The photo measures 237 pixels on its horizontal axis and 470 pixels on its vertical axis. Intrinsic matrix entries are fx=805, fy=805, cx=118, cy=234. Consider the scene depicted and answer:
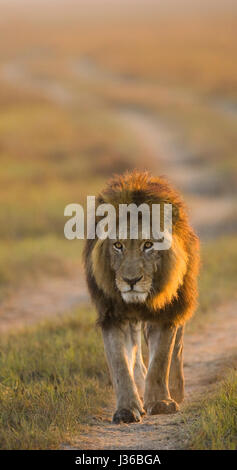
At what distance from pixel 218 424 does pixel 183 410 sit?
828 millimetres

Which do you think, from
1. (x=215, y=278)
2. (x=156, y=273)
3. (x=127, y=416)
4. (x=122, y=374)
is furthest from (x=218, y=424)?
(x=215, y=278)

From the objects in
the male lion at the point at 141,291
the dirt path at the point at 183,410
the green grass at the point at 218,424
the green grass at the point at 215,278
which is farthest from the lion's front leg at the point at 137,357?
the green grass at the point at 215,278

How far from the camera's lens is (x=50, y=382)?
5996 mm

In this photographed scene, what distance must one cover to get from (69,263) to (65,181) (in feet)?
25.8

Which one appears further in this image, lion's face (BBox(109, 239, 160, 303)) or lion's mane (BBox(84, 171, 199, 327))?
lion's mane (BBox(84, 171, 199, 327))

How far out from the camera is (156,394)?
5.25 m

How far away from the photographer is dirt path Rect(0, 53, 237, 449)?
457cm

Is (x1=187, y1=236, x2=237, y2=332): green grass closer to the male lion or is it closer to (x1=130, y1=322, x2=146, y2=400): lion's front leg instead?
(x1=130, y1=322, x2=146, y2=400): lion's front leg

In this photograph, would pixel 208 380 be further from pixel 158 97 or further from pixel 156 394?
pixel 158 97

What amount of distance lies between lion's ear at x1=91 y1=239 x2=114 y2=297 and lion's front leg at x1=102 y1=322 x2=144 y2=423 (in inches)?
13.9

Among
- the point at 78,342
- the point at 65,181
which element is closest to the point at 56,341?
the point at 78,342

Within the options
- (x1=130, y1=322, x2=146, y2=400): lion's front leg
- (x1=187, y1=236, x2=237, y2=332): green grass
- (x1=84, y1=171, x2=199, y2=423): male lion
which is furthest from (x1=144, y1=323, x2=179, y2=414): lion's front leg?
(x1=187, y1=236, x2=237, y2=332): green grass

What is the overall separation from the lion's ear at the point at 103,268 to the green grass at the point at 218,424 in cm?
94

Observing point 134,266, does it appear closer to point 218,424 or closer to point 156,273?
point 156,273
